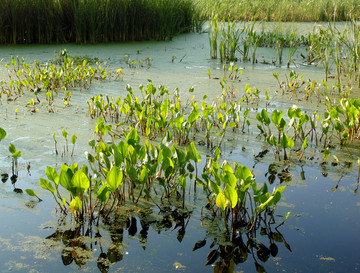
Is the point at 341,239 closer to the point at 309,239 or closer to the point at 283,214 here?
the point at 309,239

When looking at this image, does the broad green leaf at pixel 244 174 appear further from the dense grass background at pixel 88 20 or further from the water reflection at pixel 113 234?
the dense grass background at pixel 88 20

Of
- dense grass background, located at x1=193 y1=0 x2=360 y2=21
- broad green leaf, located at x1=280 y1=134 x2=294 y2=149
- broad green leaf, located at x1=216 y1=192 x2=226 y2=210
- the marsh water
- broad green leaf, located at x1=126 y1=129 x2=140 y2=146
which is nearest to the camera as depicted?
the marsh water

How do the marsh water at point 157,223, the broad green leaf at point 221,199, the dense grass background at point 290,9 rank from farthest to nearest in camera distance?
1. the dense grass background at point 290,9
2. the broad green leaf at point 221,199
3. the marsh water at point 157,223

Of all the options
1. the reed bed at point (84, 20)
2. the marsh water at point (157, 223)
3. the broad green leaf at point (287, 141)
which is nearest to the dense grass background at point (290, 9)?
the reed bed at point (84, 20)

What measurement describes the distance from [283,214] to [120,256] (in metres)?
0.94

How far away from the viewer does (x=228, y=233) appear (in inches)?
90.7

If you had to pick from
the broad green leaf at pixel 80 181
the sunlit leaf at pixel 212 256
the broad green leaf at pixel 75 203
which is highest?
the broad green leaf at pixel 80 181

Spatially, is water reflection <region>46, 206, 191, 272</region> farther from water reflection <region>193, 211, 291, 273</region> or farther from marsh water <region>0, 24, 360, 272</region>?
water reflection <region>193, 211, 291, 273</region>

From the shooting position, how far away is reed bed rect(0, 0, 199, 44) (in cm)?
786

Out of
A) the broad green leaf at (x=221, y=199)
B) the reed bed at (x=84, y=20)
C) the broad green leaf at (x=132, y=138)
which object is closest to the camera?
the broad green leaf at (x=221, y=199)

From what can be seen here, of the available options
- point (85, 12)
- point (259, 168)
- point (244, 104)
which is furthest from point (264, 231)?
point (85, 12)

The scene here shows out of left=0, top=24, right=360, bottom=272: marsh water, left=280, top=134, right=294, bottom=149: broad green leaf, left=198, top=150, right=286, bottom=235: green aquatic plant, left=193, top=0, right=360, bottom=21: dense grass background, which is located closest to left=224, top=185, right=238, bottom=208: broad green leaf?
left=198, top=150, right=286, bottom=235: green aquatic plant

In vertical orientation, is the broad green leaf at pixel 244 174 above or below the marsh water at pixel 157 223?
above

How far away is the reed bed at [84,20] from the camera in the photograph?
786 cm
